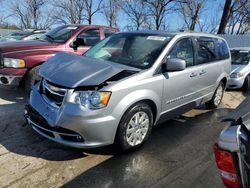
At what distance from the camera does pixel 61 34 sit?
22.3 ft

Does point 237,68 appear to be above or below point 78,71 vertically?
below

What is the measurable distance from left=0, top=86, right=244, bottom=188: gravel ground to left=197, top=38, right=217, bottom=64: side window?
1.38 meters

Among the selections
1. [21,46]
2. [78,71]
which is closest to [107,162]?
[78,71]

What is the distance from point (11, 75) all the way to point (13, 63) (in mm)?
247

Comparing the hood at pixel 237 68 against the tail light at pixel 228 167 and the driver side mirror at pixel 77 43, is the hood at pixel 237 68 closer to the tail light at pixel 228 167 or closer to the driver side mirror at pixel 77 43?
the driver side mirror at pixel 77 43

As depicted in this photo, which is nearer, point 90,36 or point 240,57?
point 90,36

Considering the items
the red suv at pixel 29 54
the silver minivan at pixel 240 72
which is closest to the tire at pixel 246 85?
the silver minivan at pixel 240 72

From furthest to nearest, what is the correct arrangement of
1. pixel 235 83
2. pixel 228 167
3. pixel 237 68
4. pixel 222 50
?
pixel 237 68 < pixel 235 83 < pixel 222 50 < pixel 228 167

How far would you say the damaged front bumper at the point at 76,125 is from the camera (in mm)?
3195

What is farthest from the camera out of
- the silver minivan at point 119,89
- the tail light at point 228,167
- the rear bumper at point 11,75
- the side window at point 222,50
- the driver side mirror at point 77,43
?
the driver side mirror at point 77,43

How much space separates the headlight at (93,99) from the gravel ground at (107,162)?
31.3 inches

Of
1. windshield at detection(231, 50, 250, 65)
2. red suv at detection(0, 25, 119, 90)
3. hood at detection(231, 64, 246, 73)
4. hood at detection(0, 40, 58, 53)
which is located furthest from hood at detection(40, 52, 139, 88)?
windshield at detection(231, 50, 250, 65)

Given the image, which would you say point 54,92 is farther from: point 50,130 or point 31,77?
point 31,77

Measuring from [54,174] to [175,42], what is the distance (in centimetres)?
265
